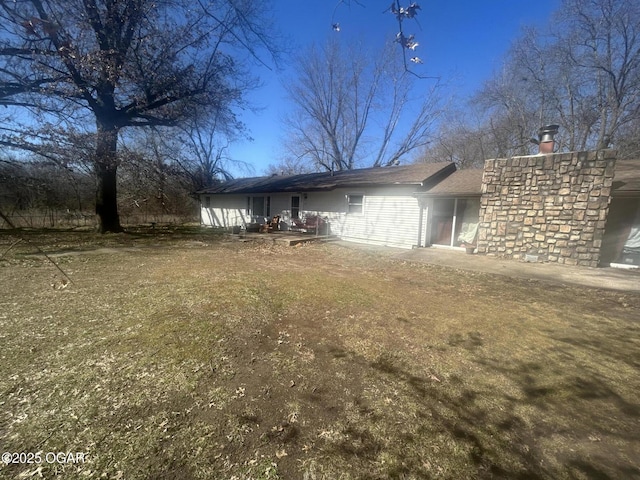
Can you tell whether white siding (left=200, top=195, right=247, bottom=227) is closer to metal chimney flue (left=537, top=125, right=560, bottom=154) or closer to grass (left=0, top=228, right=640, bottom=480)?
grass (left=0, top=228, right=640, bottom=480)

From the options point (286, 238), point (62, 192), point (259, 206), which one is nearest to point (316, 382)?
point (286, 238)

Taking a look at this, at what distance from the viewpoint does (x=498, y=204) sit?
9.21 m

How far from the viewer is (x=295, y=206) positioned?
1564cm

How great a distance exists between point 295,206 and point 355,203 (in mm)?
4066

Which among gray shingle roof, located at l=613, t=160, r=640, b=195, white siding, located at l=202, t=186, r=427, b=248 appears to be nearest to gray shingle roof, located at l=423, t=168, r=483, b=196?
white siding, located at l=202, t=186, r=427, b=248

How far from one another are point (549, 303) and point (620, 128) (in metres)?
18.5

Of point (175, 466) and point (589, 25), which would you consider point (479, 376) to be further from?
point (589, 25)

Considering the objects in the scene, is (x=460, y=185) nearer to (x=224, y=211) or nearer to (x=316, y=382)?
(x=316, y=382)

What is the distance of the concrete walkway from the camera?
6352 mm

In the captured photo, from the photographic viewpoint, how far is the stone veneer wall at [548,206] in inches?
305

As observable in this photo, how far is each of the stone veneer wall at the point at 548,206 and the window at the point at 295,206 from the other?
9.13 meters

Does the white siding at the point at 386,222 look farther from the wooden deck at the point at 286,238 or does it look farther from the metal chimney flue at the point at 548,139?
the metal chimney flue at the point at 548,139

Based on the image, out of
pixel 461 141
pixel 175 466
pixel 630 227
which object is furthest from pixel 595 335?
pixel 461 141

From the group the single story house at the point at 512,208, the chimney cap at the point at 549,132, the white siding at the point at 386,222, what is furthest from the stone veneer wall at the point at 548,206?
the white siding at the point at 386,222
